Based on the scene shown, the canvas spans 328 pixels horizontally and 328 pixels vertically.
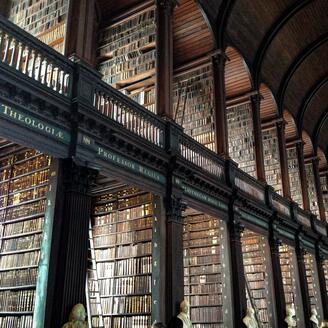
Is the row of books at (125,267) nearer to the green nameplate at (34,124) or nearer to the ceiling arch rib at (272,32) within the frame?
the green nameplate at (34,124)

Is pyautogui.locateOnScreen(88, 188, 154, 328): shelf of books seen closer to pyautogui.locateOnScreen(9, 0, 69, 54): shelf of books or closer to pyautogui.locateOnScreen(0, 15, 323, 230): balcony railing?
pyautogui.locateOnScreen(0, 15, 323, 230): balcony railing

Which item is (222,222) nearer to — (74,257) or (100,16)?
(74,257)

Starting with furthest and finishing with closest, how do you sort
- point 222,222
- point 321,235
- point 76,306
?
1. point 321,235
2. point 222,222
3. point 76,306

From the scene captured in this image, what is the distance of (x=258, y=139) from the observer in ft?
35.7

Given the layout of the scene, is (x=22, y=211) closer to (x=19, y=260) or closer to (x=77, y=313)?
(x=19, y=260)

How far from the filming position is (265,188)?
10516 millimetres

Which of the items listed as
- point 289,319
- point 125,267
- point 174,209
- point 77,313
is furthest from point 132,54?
point 289,319

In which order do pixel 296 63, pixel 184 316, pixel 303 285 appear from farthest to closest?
pixel 296 63 → pixel 303 285 → pixel 184 316

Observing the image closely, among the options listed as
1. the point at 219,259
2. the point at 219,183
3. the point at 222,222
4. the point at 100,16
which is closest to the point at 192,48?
the point at 100,16

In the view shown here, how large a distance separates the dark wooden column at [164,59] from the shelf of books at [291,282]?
6.20m

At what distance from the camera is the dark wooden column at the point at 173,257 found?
6.30 metres

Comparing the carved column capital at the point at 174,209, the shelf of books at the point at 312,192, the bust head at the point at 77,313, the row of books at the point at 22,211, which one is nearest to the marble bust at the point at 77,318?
the bust head at the point at 77,313

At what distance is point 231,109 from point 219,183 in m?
4.10

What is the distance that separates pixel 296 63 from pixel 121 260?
29.8 ft
